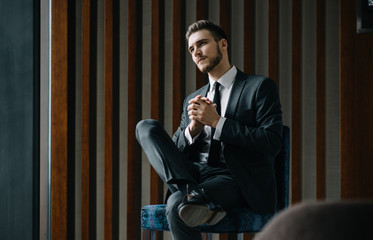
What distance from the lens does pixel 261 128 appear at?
1567mm

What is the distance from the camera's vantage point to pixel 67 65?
280 centimetres

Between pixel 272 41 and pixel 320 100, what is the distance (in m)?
0.45

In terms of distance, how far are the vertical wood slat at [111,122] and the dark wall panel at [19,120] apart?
0.49 metres

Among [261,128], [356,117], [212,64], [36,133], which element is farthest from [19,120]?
[356,117]

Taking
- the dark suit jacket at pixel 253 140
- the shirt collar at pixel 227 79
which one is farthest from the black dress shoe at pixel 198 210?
the shirt collar at pixel 227 79

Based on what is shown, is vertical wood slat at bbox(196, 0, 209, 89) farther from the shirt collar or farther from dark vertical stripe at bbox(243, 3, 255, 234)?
the shirt collar

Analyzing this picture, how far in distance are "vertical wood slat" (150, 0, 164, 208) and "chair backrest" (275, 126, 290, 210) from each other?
1.07 m

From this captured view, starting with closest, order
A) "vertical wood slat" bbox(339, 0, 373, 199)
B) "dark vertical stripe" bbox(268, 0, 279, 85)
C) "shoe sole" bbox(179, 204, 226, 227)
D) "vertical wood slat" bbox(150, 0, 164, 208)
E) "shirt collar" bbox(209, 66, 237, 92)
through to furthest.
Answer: "shoe sole" bbox(179, 204, 226, 227) < "shirt collar" bbox(209, 66, 237, 92) < "vertical wood slat" bbox(339, 0, 373, 199) < "dark vertical stripe" bbox(268, 0, 279, 85) < "vertical wood slat" bbox(150, 0, 164, 208)

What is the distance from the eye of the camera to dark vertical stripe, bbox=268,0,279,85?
2537 mm

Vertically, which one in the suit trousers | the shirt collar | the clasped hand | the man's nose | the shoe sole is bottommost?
the shoe sole

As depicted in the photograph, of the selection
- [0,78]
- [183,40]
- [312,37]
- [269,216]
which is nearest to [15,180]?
[0,78]

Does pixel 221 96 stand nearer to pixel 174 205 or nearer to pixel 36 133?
pixel 174 205

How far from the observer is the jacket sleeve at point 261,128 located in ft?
5.01

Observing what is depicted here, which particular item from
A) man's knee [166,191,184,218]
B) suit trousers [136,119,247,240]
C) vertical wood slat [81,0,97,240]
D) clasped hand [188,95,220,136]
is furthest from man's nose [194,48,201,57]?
vertical wood slat [81,0,97,240]
